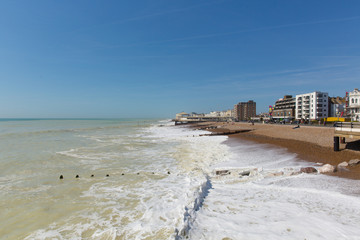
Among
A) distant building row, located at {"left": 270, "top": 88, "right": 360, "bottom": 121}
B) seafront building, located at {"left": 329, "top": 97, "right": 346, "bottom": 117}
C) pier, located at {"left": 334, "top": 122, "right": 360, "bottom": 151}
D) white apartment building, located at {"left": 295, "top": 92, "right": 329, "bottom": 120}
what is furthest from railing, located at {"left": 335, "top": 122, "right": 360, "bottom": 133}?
seafront building, located at {"left": 329, "top": 97, "right": 346, "bottom": 117}

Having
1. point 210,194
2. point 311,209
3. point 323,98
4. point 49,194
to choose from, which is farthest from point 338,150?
point 323,98

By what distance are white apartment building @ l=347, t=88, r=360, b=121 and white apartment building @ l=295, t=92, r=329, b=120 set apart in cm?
2008

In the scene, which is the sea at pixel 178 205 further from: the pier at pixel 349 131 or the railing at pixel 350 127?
the railing at pixel 350 127

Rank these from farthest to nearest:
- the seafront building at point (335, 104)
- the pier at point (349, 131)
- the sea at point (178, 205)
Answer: the seafront building at point (335, 104) < the pier at point (349, 131) < the sea at point (178, 205)

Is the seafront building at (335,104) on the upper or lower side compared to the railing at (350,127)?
upper

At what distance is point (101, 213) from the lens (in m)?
6.39

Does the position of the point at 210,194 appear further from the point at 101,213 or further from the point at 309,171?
the point at 309,171

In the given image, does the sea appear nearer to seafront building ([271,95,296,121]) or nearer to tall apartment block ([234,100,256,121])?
seafront building ([271,95,296,121])

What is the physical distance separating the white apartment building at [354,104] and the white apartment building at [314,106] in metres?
20.1

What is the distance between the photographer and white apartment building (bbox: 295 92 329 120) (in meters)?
80.0

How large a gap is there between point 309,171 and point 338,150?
731 centimetres

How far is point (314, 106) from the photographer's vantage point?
81062mm

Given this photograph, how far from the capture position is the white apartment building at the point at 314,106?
80.0 m

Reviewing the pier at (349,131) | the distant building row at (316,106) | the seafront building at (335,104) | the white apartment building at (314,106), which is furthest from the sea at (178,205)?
the seafront building at (335,104)
